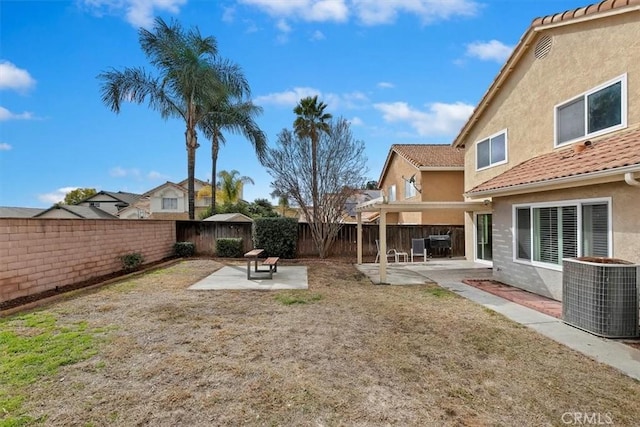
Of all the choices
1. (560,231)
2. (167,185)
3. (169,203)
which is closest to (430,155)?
(560,231)

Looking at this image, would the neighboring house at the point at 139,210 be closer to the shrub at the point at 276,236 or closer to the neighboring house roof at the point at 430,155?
the shrub at the point at 276,236

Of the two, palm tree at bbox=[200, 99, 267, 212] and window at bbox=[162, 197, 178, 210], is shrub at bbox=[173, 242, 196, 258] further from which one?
window at bbox=[162, 197, 178, 210]

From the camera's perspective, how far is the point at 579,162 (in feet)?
23.0

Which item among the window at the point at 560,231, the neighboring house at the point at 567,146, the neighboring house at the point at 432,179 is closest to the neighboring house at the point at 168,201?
the neighboring house at the point at 432,179

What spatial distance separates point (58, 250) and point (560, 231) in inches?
493

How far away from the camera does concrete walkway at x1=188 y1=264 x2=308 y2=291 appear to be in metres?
9.48

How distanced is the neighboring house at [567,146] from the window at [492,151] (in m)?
0.09

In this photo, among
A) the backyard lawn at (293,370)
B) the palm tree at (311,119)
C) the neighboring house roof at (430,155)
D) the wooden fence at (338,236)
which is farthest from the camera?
the neighboring house roof at (430,155)

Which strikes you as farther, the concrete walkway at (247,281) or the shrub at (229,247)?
the shrub at (229,247)

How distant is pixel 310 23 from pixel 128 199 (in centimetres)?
5270

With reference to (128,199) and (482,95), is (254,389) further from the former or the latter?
(128,199)

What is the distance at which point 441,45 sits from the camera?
13.1 metres

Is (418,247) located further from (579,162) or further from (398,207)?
(579,162)

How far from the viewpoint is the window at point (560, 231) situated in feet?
21.5
